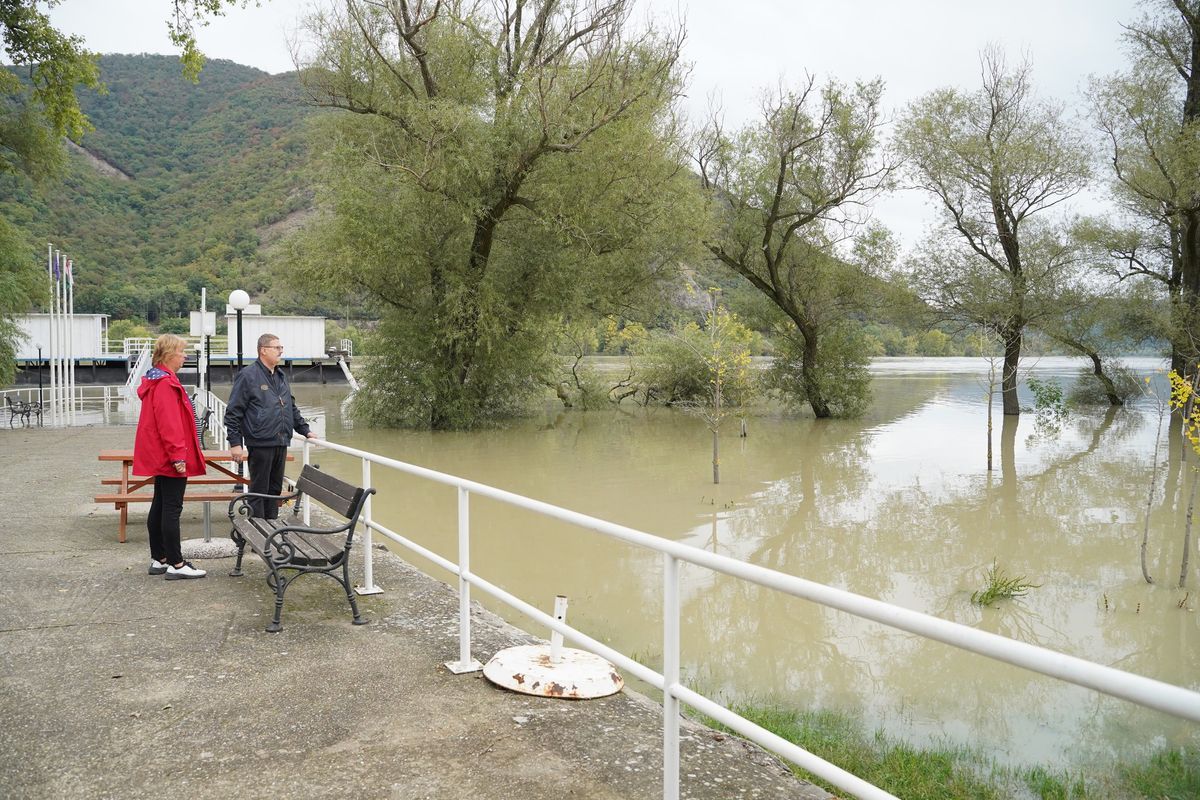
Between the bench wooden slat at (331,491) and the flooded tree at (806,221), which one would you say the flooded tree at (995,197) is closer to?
the flooded tree at (806,221)

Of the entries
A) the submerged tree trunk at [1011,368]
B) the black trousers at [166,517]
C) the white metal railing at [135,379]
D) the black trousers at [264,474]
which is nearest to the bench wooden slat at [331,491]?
the black trousers at [264,474]

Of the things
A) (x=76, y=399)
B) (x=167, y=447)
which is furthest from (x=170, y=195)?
(x=167, y=447)

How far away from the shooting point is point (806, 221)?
2867cm

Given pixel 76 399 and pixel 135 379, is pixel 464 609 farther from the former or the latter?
pixel 76 399

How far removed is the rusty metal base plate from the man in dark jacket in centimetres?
301

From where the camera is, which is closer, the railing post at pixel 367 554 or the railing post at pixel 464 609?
the railing post at pixel 464 609

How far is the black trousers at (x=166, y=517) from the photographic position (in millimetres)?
6023

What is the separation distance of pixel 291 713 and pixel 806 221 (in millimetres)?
26964

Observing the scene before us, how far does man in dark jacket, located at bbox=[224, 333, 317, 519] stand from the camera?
22.0 feet

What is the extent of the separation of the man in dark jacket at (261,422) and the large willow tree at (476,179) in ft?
50.3

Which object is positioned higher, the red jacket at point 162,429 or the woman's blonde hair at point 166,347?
the woman's blonde hair at point 166,347

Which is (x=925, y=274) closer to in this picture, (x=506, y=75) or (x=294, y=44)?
(x=506, y=75)

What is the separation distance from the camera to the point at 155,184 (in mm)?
81812

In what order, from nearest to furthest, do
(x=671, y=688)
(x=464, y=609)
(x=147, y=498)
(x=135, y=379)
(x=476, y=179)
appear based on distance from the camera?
(x=671, y=688)
(x=464, y=609)
(x=147, y=498)
(x=476, y=179)
(x=135, y=379)
